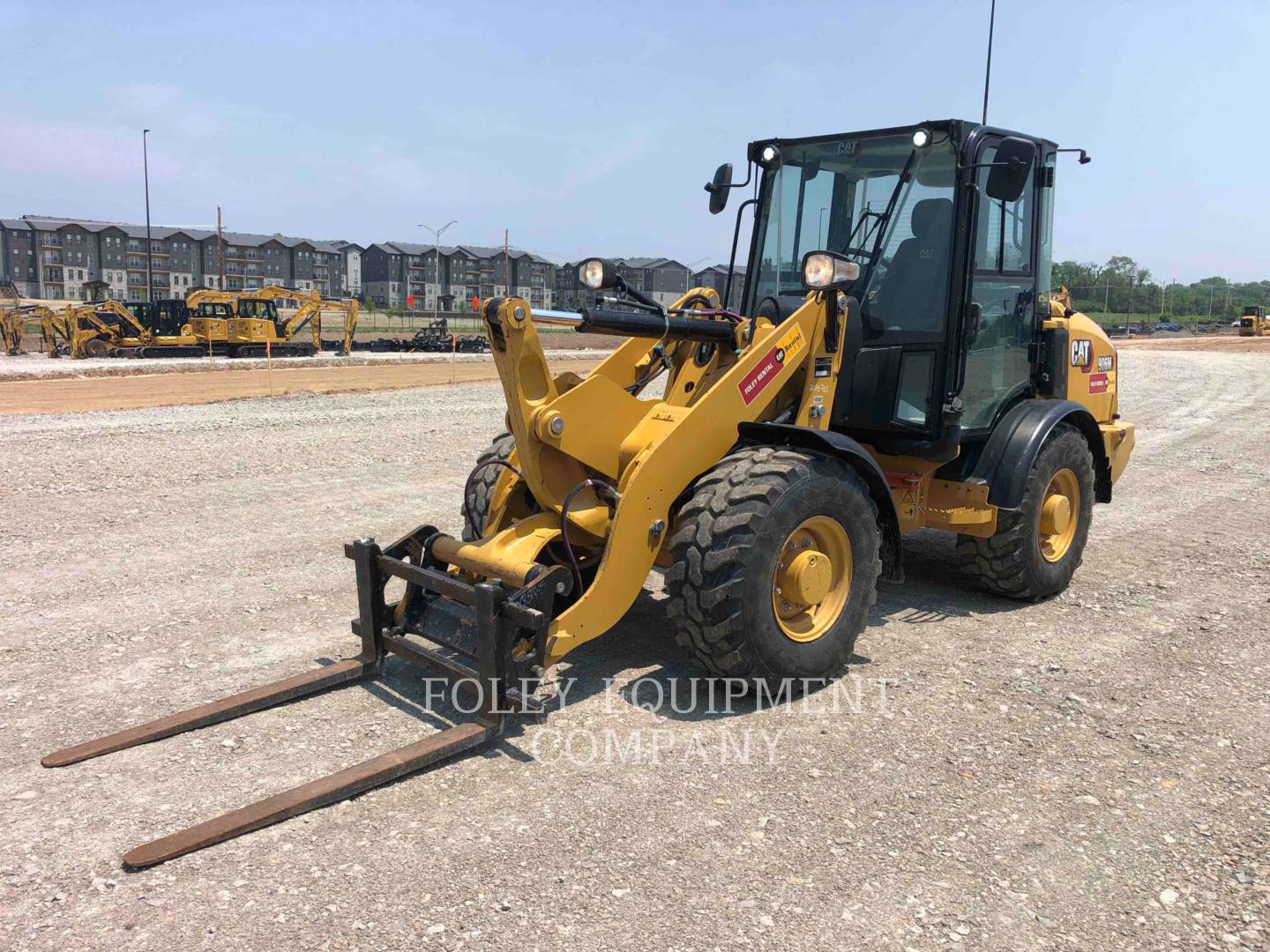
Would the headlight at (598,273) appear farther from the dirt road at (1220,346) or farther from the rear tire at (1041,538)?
the dirt road at (1220,346)

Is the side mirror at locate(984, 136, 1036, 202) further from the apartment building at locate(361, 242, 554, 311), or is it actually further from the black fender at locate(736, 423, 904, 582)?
the apartment building at locate(361, 242, 554, 311)

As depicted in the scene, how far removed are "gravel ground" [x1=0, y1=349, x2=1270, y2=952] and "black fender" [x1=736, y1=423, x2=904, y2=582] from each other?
57 centimetres

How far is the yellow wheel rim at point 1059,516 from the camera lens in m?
6.50

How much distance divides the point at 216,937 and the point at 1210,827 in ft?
11.5

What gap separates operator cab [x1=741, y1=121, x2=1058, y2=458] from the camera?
5750 millimetres

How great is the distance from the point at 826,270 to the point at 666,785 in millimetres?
2667

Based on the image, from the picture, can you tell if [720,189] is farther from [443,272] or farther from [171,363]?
[443,272]

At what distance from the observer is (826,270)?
→ 507 cm

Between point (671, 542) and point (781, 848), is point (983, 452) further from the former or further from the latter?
point (781, 848)

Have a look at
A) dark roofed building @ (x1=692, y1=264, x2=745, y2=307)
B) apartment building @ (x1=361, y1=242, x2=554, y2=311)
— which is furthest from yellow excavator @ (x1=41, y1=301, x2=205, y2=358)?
apartment building @ (x1=361, y1=242, x2=554, y2=311)

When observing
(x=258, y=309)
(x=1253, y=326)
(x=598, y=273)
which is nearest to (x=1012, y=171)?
(x=598, y=273)

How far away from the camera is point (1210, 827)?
3738mm

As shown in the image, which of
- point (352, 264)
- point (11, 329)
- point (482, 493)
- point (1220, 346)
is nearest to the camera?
point (482, 493)

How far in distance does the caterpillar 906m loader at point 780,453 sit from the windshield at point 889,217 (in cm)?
1
